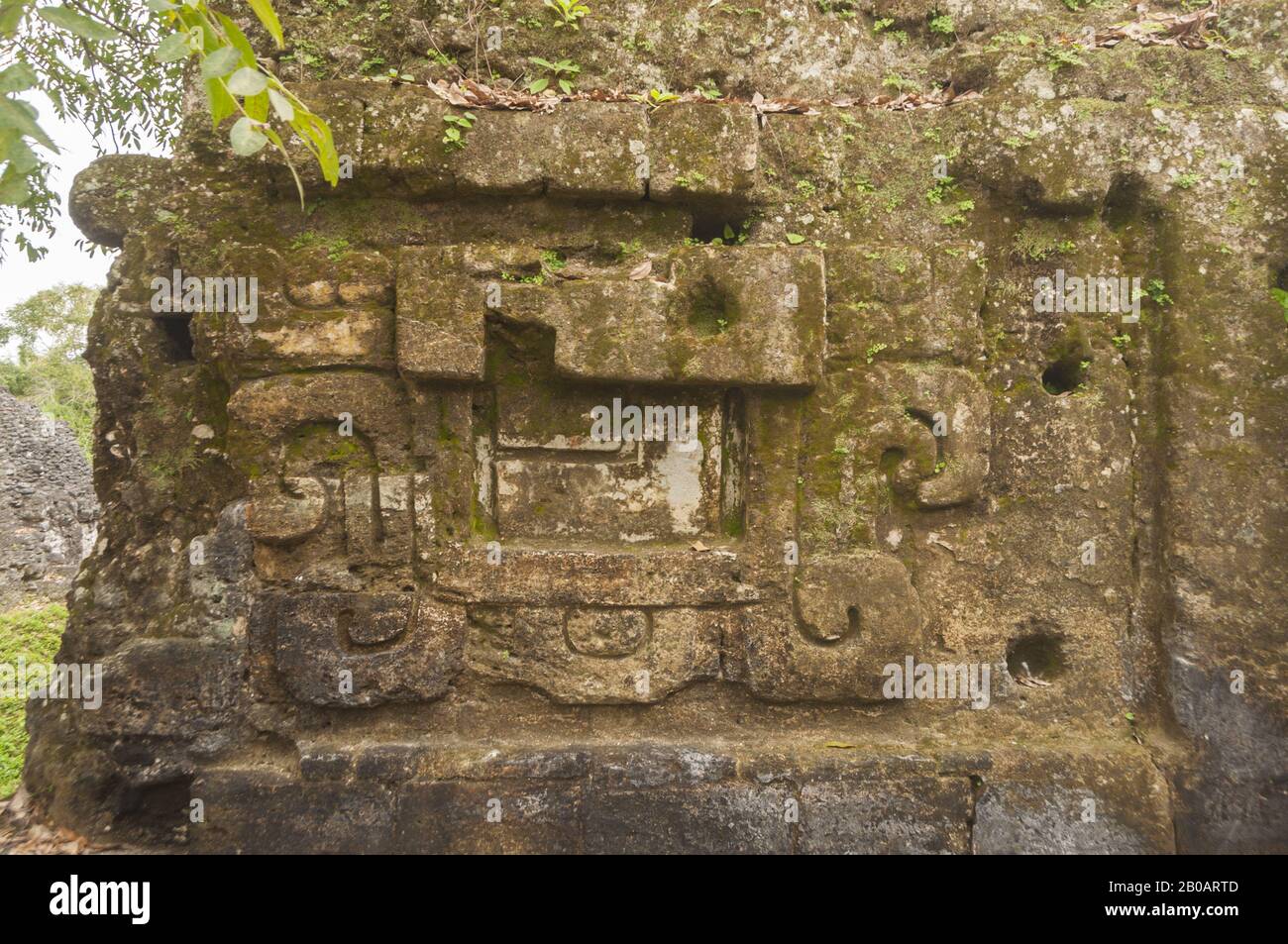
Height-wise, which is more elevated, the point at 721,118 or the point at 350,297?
the point at 721,118

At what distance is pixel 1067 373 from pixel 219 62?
3.71 m

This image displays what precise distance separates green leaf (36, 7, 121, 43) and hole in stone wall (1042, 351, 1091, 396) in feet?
12.5

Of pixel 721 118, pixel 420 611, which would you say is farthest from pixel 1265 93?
Answer: pixel 420 611

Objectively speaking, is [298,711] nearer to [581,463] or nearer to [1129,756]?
[581,463]

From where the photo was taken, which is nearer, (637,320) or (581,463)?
(637,320)

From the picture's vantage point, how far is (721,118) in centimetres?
361

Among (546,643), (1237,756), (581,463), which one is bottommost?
(1237,756)

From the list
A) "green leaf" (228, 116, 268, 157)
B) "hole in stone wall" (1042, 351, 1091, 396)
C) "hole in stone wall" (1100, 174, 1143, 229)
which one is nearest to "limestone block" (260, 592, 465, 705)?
"green leaf" (228, 116, 268, 157)

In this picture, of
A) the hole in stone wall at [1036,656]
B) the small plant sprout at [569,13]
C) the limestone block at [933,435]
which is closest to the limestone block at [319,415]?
the small plant sprout at [569,13]

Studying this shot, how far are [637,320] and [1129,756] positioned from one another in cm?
295

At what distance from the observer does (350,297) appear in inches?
140

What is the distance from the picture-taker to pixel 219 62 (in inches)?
78.5

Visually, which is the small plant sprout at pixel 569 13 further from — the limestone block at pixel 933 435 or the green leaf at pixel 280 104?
the limestone block at pixel 933 435

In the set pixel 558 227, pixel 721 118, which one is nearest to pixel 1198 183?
pixel 721 118
